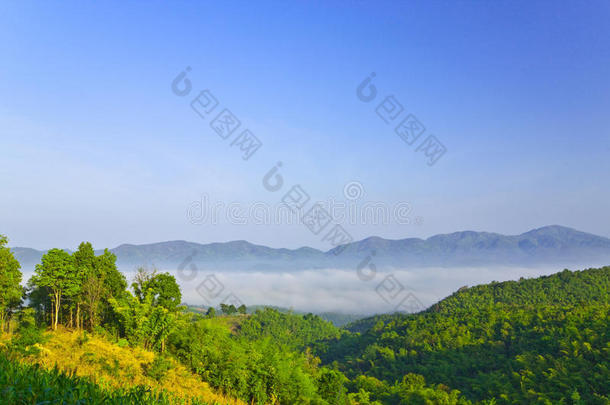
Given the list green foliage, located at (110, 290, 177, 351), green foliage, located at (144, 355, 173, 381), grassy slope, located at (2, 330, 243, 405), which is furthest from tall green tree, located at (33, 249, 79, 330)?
green foliage, located at (144, 355, 173, 381)

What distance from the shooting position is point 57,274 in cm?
3225

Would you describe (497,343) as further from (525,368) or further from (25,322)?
(25,322)

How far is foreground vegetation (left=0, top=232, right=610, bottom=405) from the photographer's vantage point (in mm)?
20513

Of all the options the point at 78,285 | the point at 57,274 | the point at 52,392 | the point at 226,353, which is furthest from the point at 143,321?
the point at 52,392

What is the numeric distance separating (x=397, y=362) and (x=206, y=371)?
92.8 m

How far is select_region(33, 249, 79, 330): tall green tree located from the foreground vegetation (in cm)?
13

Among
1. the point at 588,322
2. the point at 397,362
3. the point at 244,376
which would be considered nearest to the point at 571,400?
the point at 588,322

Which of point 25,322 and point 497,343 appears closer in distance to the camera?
point 25,322

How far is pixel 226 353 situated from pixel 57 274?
1649 cm

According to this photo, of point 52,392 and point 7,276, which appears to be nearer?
point 52,392

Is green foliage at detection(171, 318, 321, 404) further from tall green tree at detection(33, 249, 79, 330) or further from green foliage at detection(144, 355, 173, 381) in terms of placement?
tall green tree at detection(33, 249, 79, 330)

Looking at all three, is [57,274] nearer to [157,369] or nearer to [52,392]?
[157,369]

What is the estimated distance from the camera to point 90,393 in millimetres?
5602

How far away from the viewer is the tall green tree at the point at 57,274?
105 ft
